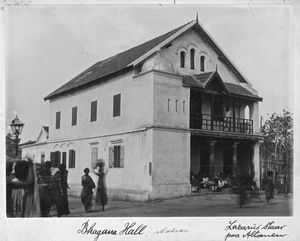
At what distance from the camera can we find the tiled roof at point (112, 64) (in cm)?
929

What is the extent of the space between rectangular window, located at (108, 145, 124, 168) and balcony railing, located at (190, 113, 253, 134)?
149 centimetres

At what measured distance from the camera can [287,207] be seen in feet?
29.7

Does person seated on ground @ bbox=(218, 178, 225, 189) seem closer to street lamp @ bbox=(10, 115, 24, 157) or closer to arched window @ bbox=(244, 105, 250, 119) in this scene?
arched window @ bbox=(244, 105, 250, 119)

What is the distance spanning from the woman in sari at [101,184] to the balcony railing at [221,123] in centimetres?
191

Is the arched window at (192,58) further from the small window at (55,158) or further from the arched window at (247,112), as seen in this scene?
the small window at (55,158)

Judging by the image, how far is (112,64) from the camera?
9.40m

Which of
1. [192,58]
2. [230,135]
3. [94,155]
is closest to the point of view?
[94,155]

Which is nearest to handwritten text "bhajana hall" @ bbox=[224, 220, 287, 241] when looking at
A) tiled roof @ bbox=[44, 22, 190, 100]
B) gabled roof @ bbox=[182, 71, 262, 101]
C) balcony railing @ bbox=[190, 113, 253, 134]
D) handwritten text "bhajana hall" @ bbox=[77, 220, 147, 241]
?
handwritten text "bhajana hall" @ bbox=[77, 220, 147, 241]


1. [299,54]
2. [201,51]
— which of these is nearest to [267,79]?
[299,54]

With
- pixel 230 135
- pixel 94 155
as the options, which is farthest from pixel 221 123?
pixel 94 155

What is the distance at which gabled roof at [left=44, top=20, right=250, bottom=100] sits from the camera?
9281 millimetres

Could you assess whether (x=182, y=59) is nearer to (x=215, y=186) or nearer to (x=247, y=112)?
(x=247, y=112)

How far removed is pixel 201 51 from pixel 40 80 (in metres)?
3.06

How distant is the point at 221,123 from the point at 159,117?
57.2 inches
